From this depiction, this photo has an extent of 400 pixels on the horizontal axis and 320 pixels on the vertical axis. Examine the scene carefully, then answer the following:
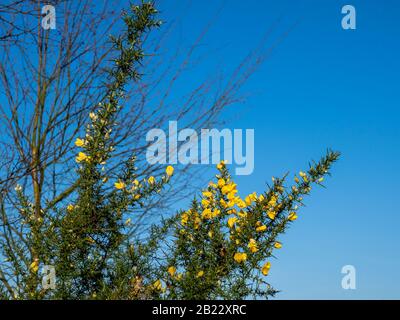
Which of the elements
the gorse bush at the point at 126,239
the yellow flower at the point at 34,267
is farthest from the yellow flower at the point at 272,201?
the yellow flower at the point at 34,267

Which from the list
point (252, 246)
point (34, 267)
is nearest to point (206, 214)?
point (252, 246)

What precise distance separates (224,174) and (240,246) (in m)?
0.72

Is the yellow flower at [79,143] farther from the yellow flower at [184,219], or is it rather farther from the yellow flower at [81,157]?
the yellow flower at [184,219]

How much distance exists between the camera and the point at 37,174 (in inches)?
285

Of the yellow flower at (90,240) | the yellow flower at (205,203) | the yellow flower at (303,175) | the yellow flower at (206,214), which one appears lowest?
the yellow flower at (90,240)

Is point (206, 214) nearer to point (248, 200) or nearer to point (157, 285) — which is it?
point (248, 200)

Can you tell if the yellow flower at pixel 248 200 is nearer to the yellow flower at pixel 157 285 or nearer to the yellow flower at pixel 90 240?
the yellow flower at pixel 157 285

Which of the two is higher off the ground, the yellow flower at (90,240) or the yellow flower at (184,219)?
the yellow flower at (184,219)

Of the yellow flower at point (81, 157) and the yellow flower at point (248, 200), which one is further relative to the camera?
the yellow flower at point (248, 200)
